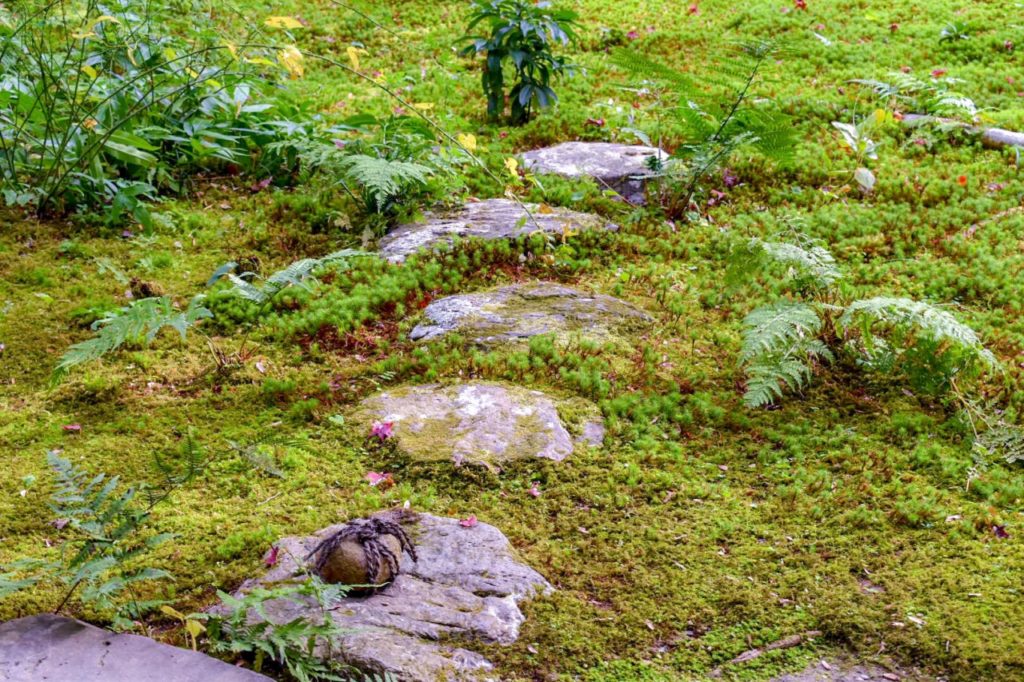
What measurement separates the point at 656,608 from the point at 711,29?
7.69 meters

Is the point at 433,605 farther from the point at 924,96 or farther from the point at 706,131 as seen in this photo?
the point at 924,96

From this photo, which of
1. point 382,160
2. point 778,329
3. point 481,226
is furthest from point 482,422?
point 382,160

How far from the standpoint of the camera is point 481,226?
230 inches

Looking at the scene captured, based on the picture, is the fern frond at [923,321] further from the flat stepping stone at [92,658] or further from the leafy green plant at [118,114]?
the leafy green plant at [118,114]

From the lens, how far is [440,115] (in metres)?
7.52

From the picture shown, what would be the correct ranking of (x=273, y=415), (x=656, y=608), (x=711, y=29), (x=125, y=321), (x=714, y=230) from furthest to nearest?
(x=711, y=29) → (x=714, y=230) → (x=273, y=415) → (x=125, y=321) → (x=656, y=608)

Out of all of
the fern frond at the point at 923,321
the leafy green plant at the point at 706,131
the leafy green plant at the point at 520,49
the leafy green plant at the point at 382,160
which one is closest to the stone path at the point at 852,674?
the fern frond at the point at 923,321

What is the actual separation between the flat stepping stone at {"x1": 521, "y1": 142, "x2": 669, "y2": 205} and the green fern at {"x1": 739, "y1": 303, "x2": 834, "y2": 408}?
2117 mm

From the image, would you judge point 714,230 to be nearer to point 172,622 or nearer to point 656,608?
point 656,608

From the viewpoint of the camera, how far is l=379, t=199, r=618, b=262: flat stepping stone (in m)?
5.67

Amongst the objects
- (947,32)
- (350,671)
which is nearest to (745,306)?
(350,671)

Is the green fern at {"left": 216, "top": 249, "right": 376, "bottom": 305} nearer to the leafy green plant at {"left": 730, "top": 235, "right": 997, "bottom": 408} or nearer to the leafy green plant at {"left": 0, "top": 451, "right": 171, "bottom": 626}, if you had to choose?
the leafy green plant at {"left": 0, "top": 451, "right": 171, "bottom": 626}

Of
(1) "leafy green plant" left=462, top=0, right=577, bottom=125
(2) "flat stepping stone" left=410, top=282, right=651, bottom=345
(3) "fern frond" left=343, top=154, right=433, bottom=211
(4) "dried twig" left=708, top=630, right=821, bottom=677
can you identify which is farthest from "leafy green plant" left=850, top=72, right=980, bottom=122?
(4) "dried twig" left=708, top=630, right=821, bottom=677

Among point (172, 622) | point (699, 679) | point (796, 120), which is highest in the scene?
point (796, 120)
